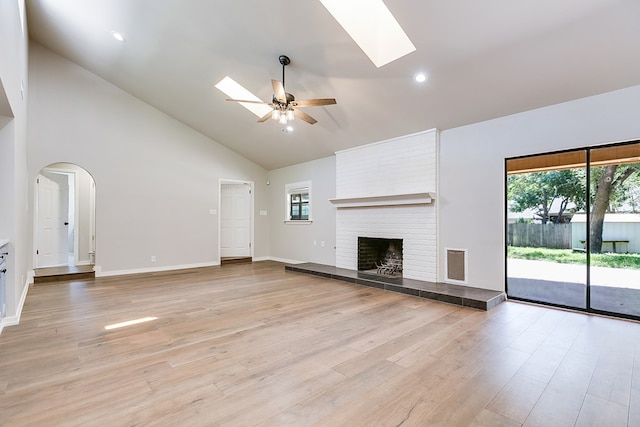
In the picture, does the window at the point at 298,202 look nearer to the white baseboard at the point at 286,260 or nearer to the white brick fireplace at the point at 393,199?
the white baseboard at the point at 286,260

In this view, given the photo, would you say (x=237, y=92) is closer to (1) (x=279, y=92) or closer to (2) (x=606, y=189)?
(1) (x=279, y=92)

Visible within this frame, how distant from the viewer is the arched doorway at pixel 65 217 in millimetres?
6727

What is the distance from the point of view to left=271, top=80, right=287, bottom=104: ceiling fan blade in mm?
3477

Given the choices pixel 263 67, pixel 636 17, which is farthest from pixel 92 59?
pixel 636 17

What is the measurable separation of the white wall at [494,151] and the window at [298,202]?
346 centimetres

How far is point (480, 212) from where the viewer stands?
4.59m

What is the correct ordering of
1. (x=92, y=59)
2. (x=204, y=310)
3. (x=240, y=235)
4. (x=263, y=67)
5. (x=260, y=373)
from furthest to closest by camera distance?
(x=240, y=235)
(x=92, y=59)
(x=263, y=67)
(x=204, y=310)
(x=260, y=373)

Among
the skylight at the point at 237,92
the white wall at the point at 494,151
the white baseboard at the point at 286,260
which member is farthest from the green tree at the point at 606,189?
the white baseboard at the point at 286,260

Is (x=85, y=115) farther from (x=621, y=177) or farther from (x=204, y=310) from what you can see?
(x=621, y=177)

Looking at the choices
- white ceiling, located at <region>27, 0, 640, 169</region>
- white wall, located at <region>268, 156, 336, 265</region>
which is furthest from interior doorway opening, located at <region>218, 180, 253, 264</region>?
white ceiling, located at <region>27, 0, 640, 169</region>

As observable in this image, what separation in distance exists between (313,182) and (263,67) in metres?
3.29

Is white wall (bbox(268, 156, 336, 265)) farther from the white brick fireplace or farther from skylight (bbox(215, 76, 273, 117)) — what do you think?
skylight (bbox(215, 76, 273, 117))

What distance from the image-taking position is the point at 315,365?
2422 mm

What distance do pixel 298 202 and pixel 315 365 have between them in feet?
18.9
